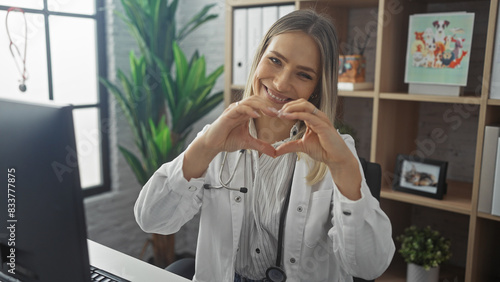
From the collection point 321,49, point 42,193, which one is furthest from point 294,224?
point 42,193

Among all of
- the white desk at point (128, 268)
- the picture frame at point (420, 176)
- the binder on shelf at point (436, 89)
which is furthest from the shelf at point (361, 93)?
the white desk at point (128, 268)

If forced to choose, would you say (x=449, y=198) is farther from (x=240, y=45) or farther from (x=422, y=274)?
(x=240, y=45)

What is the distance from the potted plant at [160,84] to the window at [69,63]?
0.38m

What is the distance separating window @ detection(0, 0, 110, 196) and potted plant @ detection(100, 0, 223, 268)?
14.9 inches

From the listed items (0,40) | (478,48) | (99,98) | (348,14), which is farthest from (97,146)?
(478,48)

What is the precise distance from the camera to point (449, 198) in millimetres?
1968

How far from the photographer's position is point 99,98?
2.95 meters

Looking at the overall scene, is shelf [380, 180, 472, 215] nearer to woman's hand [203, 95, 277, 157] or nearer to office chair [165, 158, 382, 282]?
office chair [165, 158, 382, 282]

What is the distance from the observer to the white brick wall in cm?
287

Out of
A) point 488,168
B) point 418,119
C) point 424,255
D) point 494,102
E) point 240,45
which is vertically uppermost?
point 240,45

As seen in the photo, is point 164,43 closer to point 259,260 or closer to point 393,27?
point 393,27

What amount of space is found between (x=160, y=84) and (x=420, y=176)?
1521 mm

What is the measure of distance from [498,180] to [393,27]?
2.62ft

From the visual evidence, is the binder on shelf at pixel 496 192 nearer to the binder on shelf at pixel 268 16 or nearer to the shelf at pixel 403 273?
the shelf at pixel 403 273
